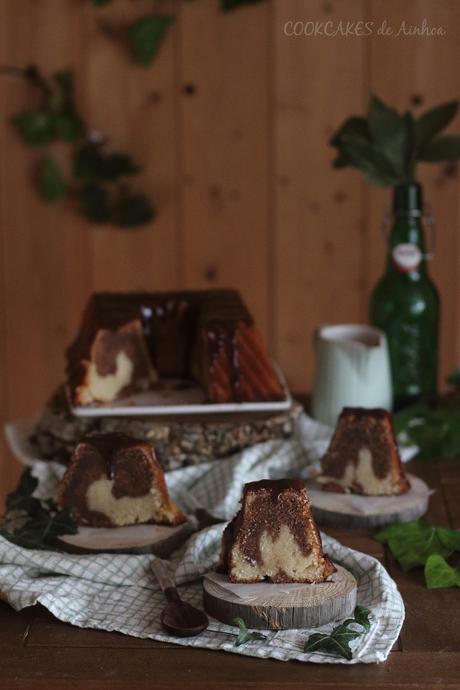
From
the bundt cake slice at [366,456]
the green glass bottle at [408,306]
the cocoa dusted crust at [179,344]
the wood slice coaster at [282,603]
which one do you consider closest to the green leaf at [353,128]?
the green glass bottle at [408,306]

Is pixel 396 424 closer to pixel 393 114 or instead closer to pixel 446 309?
pixel 393 114

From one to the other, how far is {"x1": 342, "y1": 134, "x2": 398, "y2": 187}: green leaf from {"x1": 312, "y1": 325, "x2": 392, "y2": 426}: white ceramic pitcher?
0.28 m

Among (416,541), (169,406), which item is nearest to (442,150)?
(169,406)

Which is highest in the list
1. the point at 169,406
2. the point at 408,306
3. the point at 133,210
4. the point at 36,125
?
the point at 36,125

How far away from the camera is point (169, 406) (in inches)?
62.9

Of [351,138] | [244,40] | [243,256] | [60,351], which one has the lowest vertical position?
[60,351]

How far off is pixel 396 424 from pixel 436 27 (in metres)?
1.30

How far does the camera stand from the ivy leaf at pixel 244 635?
102cm

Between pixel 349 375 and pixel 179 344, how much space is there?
11.6 inches

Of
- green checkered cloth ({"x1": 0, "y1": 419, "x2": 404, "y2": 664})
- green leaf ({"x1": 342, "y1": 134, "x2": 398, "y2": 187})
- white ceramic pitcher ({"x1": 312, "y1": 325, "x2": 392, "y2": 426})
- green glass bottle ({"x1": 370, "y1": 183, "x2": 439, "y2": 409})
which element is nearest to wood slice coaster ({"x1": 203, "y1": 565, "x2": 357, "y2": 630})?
green checkered cloth ({"x1": 0, "y1": 419, "x2": 404, "y2": 664})

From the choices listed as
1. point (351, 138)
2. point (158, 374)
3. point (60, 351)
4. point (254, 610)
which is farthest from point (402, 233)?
point (60, 351)

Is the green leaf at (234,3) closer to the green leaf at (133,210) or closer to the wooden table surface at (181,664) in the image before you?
the green leaf at (133,210)

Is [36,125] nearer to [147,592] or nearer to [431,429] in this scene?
[431,429]

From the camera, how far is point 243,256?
2766 mm
